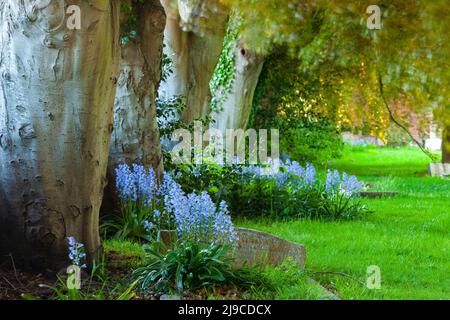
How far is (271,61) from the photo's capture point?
1641 centimetres

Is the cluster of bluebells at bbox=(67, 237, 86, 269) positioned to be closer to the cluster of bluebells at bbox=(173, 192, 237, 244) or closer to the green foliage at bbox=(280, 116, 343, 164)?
the cluster of bluebells at bbox=(173, 192, 237, 244)

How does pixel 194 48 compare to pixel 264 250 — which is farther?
pixel 194 48

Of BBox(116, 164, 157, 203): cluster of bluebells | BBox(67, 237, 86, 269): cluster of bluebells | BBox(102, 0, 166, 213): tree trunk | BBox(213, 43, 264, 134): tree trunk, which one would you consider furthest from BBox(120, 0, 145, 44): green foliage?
BBox(213, 43, 264, 134): tree trunk

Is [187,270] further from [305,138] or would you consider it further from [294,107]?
[294,107]

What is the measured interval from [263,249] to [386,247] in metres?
2.33

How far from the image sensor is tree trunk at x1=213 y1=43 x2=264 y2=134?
1498cm

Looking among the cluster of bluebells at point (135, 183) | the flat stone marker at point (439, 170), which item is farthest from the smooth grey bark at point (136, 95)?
the flat stone marker at point (439, 170)

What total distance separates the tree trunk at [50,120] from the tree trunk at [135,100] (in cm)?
254

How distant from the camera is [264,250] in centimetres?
521

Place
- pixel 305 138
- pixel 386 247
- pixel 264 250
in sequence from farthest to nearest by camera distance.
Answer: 1. pixel 305 138
2. pixel 386 247
3. pixel 264 250

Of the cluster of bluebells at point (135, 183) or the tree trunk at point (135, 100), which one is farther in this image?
the tree trunk at point (135, 100)

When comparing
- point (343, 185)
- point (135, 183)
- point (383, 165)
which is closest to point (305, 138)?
point (343, 185)

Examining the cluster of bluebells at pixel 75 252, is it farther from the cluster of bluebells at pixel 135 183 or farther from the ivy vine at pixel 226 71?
the ivy vine at pixel 226 71

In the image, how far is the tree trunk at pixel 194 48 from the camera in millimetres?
11508
